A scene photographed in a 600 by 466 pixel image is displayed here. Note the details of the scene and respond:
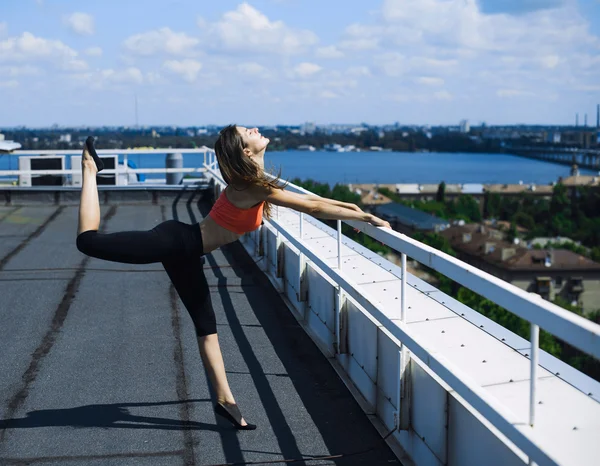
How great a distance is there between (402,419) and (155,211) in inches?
434

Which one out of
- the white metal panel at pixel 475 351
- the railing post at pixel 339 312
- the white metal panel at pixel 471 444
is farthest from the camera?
the railing post at pixel 339 312

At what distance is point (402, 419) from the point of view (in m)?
3.73

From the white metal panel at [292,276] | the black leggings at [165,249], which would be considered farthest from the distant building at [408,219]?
the black leggings at [165,249]

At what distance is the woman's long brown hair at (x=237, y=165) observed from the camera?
3.61 m

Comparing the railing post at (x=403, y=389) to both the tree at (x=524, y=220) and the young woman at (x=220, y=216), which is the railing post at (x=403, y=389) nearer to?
the young woman at (x=220, y=216)

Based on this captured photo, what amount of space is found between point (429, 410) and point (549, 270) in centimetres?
12219

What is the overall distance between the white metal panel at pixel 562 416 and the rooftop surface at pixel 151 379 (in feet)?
2.92

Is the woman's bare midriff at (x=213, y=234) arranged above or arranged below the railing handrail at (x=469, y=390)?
above

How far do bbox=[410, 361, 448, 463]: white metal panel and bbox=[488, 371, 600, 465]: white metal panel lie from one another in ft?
0.99

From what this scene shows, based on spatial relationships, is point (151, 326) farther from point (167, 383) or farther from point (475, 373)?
point (475, 373)

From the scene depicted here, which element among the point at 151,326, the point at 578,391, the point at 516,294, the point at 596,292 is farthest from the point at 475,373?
the point at 596,292

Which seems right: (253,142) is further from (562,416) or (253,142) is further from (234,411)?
(562,416)

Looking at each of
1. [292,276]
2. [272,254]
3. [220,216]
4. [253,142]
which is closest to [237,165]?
[253,142]

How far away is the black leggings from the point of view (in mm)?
3648
